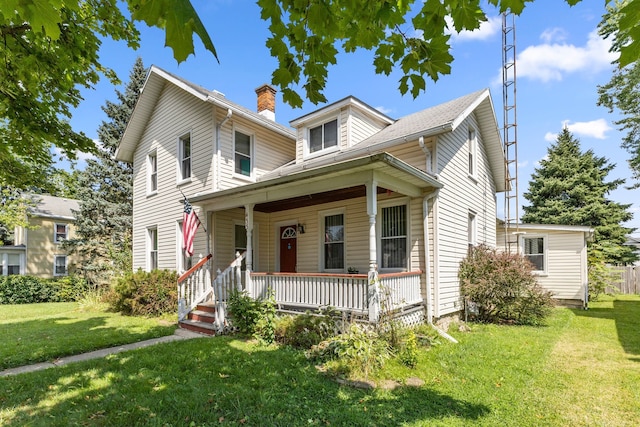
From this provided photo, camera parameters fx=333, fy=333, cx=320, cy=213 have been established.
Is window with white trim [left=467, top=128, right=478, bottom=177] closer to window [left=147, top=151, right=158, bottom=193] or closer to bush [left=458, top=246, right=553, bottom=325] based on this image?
bush [left=458, top=246, right=553, bottom=325]

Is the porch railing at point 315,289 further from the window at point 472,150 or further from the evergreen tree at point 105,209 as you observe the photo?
the evergreen tree at point 105,209

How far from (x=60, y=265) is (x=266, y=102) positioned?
19766mm

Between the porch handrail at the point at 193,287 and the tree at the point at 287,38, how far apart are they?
4798 mm

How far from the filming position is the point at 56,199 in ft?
83.5

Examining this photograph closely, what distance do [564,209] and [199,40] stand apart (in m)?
27.9

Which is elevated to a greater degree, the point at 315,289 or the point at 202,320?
the point at 315,289

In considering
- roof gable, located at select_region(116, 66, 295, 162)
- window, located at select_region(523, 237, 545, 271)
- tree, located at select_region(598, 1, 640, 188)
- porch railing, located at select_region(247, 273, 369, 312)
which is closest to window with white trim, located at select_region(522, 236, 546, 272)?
window, located at select_region(523, 237, 545, 271)

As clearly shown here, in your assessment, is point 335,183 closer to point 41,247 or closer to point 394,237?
point 394,237

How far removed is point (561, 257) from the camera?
13711 millimetres

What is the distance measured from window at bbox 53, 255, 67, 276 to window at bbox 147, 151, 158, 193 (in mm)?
14773

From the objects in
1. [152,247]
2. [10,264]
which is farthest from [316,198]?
[10,264]

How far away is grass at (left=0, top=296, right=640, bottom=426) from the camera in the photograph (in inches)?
156

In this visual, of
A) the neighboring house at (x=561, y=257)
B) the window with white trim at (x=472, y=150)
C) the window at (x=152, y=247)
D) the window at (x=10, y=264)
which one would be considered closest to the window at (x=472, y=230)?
the window with white trim at (x=472, y=150)

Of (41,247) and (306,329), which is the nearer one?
(306,329)
